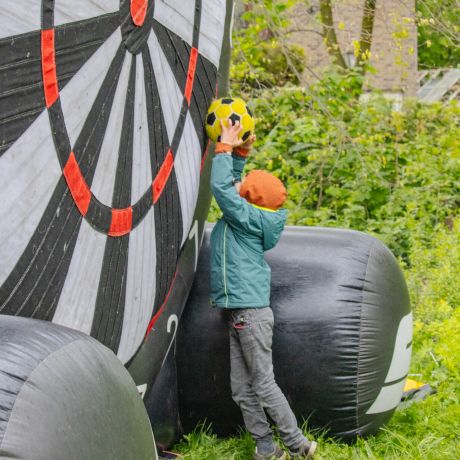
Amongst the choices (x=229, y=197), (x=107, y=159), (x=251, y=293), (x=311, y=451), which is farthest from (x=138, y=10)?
(x=311, y=451)

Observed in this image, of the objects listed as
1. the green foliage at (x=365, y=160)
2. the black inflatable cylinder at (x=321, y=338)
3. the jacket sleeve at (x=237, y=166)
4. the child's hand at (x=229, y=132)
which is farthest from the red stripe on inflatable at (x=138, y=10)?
the green foliage at (x=365, y=160)

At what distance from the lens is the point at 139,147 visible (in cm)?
285

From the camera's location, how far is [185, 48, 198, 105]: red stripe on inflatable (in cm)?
319

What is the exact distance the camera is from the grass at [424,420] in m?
3.65

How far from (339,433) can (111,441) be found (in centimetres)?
200

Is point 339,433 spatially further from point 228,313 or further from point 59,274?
point 59,274

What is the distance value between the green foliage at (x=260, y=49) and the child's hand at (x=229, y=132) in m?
3.47

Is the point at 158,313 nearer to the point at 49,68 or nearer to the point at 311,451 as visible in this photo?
the point at 311,451

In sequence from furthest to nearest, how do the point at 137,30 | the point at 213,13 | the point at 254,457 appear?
the point at 254,457 → the point at 213,13 → the point at 137,30

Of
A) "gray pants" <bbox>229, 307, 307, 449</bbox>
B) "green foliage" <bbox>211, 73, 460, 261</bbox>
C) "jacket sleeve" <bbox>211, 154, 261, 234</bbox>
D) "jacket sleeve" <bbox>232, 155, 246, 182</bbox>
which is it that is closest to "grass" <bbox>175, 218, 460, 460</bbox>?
"gray pants" <bbox>229, 307, 307, 449</bbox>

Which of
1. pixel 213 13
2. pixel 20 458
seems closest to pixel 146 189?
pixel 213 13

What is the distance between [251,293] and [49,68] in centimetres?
143

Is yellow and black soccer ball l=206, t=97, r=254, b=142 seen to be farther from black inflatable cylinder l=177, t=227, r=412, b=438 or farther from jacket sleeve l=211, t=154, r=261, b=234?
black inflatable cylinder l=177, t=227, r=412, b=438

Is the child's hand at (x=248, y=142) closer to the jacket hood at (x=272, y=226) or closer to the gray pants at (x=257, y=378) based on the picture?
the jacket hood at (x=272, y=226)
